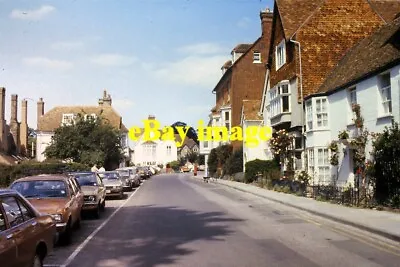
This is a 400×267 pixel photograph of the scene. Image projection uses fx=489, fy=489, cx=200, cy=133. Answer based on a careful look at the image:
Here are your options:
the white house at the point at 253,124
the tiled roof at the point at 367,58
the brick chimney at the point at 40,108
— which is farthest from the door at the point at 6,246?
the brick chimney at the point at 40,108

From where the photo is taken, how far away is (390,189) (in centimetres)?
1638

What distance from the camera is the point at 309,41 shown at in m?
29.6

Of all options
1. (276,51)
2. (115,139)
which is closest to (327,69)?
(276,51)

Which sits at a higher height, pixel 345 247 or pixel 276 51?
pixel 276 51

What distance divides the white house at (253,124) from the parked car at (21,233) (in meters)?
34.8

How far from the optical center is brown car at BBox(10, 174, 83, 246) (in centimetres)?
1088

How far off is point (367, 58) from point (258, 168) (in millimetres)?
16703

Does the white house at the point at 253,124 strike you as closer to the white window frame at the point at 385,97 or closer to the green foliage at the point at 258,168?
the green foliage at the point at 258,168

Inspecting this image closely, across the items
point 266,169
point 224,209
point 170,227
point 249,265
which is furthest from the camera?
point 266,169

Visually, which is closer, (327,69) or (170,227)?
(170,227)

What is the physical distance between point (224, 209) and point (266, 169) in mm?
18154

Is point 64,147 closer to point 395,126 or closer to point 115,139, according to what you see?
point 115,139

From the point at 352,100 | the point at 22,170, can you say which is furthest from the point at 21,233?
the point at 22,170

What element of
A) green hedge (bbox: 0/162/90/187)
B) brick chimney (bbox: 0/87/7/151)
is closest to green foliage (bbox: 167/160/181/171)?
brick chimney (bbox: 0/87/7/151)
